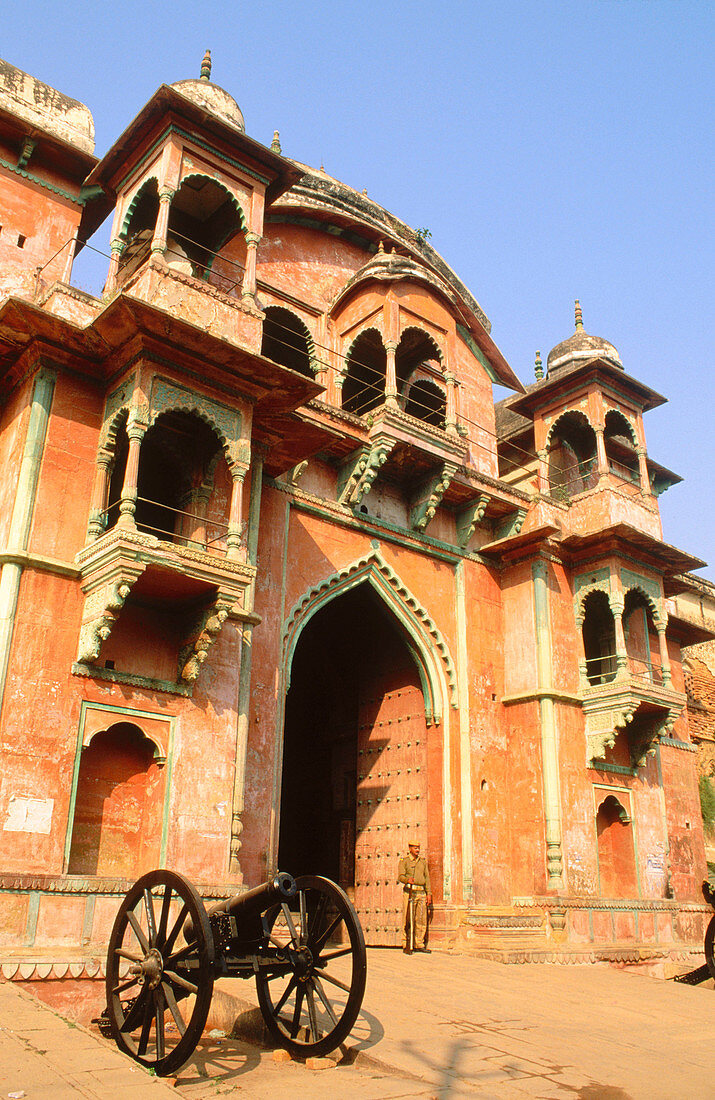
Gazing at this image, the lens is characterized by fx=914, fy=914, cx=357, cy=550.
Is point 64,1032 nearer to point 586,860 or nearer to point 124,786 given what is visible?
point 124,786

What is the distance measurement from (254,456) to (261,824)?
13.8ft

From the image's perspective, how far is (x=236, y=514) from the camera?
941 cm

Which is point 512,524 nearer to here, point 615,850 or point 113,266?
point 615,850

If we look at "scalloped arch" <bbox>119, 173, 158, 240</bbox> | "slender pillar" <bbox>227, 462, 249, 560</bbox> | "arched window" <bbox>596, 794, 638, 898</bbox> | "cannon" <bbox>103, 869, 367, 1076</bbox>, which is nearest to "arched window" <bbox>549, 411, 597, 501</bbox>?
"arched window" <bbox>596, 794, 638, 898</bbox>

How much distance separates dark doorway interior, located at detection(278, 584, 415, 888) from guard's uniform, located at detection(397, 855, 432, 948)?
219 centimetres

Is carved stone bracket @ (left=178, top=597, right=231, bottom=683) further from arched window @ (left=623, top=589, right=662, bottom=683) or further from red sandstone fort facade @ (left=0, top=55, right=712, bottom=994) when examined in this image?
arched window @ (left=623, top=589, right=662, bottom=683)

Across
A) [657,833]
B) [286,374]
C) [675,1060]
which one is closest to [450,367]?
[286,374]

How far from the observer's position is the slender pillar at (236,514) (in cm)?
923

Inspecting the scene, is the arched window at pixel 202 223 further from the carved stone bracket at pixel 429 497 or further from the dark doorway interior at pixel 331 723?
the dark doorway interior at pixel 331 723

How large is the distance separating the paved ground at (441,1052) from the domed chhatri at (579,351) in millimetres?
10456

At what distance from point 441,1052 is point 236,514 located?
209 inches

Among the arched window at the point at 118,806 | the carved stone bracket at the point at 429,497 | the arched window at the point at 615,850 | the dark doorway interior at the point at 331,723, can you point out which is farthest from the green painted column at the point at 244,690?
the arched window at the point at 615,850

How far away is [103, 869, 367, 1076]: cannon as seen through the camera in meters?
5.11

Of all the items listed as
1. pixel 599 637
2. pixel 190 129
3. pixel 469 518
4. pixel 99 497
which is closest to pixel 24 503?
pixel 99 497
